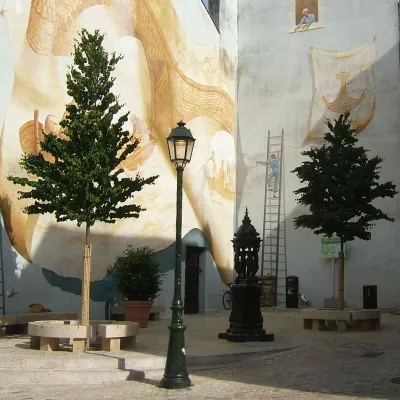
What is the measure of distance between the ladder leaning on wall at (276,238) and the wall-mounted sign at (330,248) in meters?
1.62

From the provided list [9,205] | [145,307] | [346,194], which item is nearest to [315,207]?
[346,194]

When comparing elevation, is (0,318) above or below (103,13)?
below

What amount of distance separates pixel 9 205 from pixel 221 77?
1271 centimetres

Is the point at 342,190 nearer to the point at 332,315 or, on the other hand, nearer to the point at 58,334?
the point at 332,315

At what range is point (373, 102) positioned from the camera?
2481cm

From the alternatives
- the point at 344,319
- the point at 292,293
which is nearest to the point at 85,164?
the point at 344,319

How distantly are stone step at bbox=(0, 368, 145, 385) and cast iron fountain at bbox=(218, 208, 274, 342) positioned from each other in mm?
4604

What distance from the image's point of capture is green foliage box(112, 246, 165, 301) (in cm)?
1683

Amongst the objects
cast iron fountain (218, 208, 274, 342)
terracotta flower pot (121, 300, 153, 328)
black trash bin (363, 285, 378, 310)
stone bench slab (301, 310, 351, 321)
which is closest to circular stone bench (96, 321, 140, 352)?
cast iron fountain (218, 208, 274, 342)

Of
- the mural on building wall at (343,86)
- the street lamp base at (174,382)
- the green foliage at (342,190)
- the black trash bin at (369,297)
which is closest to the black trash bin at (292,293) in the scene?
the black trash bin at (369,297)

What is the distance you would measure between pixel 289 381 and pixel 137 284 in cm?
784

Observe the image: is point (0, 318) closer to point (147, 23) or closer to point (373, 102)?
point (147, 23)

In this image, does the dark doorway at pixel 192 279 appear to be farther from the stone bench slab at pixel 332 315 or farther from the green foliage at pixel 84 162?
the green foliage at pixel 84 162

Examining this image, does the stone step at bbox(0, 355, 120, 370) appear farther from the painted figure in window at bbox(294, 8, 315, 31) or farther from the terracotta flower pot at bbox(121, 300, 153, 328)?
the painted figure in window at bbox(294, 8, 315, 31)
